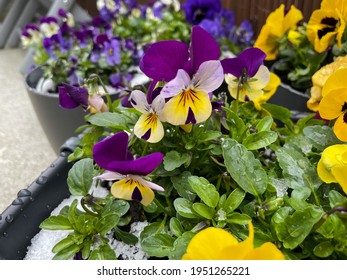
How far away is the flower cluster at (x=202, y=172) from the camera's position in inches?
20.8

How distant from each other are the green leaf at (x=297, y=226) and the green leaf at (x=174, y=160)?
0.15m

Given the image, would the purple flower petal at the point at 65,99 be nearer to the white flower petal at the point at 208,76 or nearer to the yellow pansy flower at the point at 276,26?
the white flower petal at the point at 208,76

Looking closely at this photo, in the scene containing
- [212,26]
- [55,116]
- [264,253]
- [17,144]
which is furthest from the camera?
[17,144]

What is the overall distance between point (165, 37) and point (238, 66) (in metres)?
0.85

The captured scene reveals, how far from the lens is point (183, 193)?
0.62m

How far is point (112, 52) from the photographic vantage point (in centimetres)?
138

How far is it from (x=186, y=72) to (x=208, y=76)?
3 centimetres

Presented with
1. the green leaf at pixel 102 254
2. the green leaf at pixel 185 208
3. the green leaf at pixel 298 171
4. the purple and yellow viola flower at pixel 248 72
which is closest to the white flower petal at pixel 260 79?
the purple and yellow viola flower at pixel 248 72

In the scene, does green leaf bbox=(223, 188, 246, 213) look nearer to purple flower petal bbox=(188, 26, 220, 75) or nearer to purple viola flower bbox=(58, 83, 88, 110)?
purple flower petal bbox=(188, 26, 220, 75)

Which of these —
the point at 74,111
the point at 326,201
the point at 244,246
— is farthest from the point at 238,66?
the point at 74,111

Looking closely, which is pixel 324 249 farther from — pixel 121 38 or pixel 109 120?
pixel 121 38

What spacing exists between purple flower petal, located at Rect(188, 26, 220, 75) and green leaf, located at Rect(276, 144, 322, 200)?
0.18 metres

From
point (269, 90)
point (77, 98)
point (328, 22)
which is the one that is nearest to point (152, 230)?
point (77, 98)
